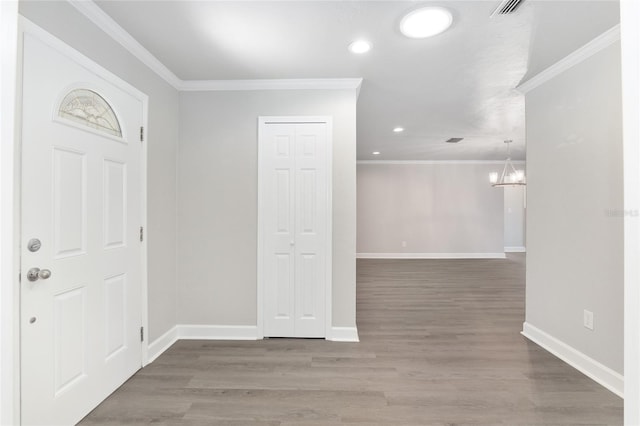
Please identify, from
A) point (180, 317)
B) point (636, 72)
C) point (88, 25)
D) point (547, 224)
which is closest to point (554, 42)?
point (547, 224)

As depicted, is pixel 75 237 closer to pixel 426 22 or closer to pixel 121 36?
pixel 121 36

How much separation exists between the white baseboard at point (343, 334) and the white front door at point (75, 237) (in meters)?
1.68

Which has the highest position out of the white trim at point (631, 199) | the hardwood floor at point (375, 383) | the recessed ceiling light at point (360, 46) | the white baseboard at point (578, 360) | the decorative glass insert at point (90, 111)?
the recessed ceiling light at point (360, 46)

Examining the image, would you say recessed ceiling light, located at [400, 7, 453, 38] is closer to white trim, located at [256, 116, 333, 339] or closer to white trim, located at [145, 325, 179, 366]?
white trim, located at [256, 116, 333, 339]

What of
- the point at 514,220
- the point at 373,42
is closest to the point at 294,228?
the point at 373,42

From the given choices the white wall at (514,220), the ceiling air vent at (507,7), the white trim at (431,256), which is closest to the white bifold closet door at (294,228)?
the ceiling air vent at (507,7)

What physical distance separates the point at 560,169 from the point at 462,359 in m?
1.91

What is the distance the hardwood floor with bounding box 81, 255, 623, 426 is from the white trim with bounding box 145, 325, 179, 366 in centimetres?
6

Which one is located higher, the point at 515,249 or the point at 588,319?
the point at 588,319

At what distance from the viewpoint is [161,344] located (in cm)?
251

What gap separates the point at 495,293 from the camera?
4.36m

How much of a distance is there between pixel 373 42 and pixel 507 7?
85 centimetres

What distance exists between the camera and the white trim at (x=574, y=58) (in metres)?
1.98

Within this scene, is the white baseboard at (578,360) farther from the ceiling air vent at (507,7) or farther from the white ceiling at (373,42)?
the ceiling air vent at (507,7)
